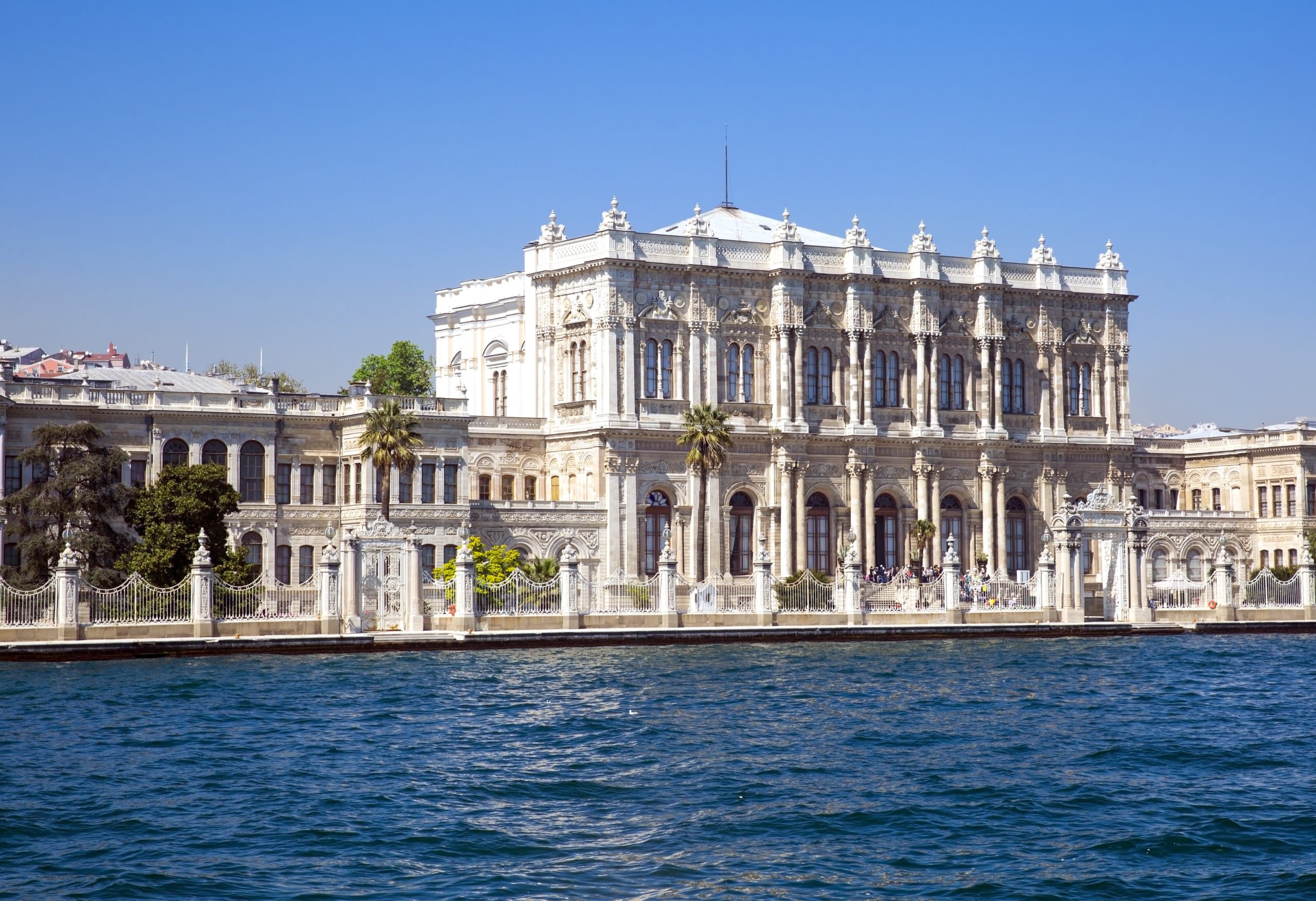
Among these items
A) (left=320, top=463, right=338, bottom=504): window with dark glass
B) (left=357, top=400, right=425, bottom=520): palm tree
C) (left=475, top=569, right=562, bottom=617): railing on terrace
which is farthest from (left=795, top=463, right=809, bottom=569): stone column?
(left=475, top=569, right=562, bottom=617): railing on terrace

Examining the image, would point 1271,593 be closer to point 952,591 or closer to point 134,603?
point 952,591

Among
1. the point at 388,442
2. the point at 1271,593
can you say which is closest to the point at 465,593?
the point at 388,442

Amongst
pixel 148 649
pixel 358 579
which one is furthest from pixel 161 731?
pixel 358 579

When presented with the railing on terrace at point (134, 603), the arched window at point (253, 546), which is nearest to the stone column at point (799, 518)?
the arched window at point (253, 546)

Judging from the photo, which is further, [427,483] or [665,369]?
[665,369]

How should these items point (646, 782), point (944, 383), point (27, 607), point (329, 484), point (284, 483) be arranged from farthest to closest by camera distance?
point (944, 383)
point (329, 484)
point (284, 483)
point (27, 607)
point (646, 782)

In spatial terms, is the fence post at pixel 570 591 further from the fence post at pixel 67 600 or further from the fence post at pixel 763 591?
the fence post at pixel 67 600

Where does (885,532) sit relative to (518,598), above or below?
above

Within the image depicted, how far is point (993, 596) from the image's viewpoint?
2121 inches

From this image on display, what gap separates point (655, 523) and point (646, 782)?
37120 mm

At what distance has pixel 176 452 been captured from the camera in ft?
186

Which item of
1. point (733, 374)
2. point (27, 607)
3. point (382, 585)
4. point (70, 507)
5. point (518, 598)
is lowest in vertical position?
point (27, 607)

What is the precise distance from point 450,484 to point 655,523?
7.75 m

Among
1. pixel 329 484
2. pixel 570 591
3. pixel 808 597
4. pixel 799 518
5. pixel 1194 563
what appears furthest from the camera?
pixel 1194 563
